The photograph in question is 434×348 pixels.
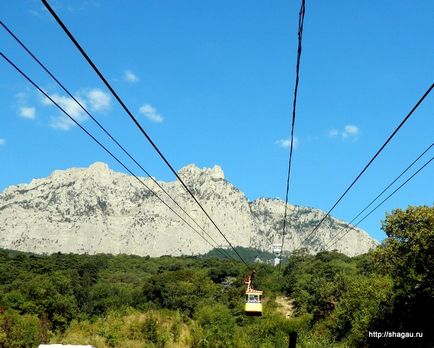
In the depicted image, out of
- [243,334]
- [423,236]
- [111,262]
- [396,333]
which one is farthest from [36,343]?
[111,262]

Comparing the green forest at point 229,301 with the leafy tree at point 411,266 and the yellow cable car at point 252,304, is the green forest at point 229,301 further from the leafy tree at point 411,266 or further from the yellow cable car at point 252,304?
the yellow cable car at point 252,304

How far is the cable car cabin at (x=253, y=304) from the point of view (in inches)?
1326

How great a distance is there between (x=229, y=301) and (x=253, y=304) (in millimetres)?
78309

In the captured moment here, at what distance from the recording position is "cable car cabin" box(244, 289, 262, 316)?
3369 cm

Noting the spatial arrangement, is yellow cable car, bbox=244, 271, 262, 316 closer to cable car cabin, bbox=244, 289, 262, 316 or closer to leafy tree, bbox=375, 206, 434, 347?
cable car cabin, bbox=244, 289, 262, 316

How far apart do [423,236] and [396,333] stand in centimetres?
1050

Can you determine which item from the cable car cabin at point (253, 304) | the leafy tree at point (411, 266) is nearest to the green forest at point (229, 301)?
the leafy tree at point (411, 266)

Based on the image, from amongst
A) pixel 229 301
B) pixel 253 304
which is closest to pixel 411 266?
pixel 253 304

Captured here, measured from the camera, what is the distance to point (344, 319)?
217ft

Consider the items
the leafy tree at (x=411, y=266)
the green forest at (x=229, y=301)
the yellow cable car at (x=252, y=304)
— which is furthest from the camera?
the green forest at (x=229, y=301)

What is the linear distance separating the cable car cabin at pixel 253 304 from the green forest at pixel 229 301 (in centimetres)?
1351

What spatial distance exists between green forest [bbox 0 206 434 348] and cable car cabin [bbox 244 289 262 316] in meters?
13.5

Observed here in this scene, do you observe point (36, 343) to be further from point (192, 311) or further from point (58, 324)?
point (192, 311)

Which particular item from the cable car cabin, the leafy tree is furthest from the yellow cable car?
the leafy tree
